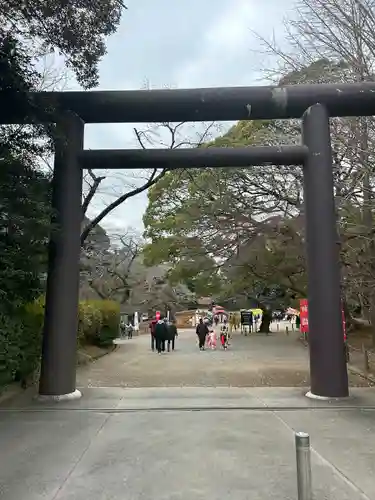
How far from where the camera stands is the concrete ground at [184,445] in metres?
4.30

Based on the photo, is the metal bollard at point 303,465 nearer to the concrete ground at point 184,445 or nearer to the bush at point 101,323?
the concrete ground at point 184,445

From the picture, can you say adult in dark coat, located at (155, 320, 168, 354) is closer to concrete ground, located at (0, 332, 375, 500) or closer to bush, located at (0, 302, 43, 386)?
bush, located at (0, 302, 43, 386)

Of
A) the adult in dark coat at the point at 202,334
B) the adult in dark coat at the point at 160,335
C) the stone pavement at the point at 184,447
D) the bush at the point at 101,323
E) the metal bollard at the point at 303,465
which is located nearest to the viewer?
the metal bollard at the point at 303,465

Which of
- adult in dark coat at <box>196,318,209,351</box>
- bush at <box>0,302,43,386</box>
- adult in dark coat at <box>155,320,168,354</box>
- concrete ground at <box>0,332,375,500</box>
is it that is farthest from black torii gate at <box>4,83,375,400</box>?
adult in dark coat at <box>196,318,209,351</box>

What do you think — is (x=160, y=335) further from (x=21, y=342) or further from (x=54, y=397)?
(x=54, y=397)

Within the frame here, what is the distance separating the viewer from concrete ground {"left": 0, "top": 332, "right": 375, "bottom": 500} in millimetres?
4297

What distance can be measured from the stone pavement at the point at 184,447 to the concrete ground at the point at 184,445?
1 centimetres

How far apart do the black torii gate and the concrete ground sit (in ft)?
2.75

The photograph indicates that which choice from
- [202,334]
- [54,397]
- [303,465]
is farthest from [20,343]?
[202,334]

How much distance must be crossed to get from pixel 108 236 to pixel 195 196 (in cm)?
1577

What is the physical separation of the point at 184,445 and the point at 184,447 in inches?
3.4

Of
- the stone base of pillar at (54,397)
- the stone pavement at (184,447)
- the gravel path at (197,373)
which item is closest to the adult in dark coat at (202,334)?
the gravel path at (197,373)

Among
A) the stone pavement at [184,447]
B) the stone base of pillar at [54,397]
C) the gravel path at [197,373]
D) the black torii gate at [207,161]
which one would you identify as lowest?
the gravel path at [197,373]

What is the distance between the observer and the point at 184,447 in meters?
5.63
